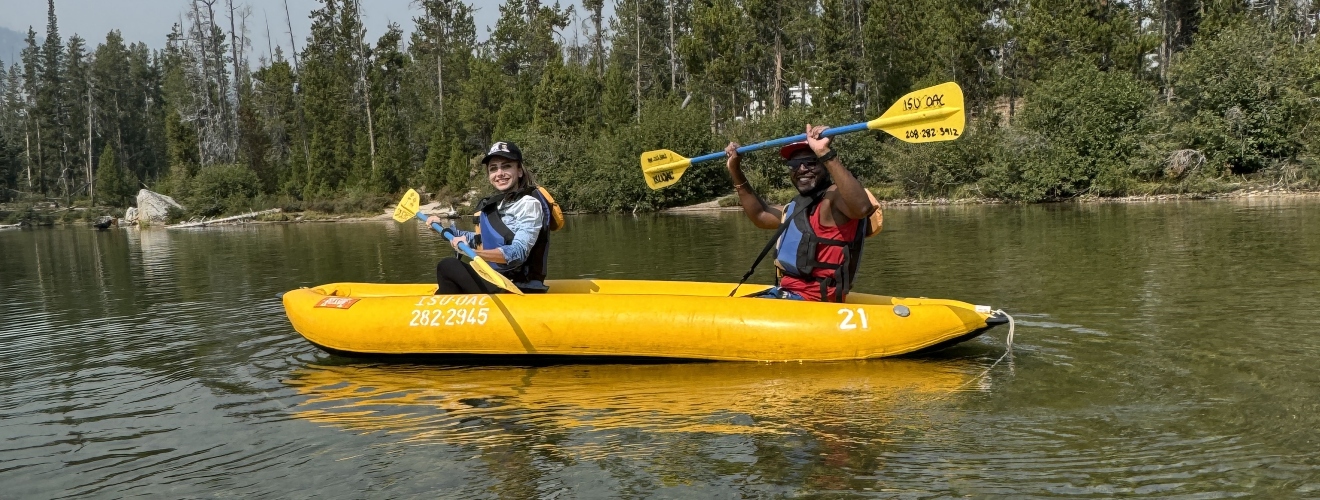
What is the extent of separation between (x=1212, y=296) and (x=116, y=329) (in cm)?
905

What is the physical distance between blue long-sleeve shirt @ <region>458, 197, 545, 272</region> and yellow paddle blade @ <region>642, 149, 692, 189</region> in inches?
73.4

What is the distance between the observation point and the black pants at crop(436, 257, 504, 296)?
6.43 metres

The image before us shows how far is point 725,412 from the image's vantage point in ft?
15.4

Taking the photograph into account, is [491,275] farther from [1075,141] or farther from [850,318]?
[1075,141]

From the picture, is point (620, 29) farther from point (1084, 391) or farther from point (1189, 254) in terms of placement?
point (1084, 391)

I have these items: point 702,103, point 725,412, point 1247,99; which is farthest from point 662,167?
point 702,103

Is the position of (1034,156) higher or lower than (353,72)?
lower

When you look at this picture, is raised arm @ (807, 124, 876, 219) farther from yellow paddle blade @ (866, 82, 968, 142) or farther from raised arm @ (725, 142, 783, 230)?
raised arm @ (725, 142, 783, 230)

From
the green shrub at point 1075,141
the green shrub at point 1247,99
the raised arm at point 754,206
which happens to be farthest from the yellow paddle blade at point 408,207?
the green shrub at point 1247,99

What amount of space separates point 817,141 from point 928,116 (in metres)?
1.34

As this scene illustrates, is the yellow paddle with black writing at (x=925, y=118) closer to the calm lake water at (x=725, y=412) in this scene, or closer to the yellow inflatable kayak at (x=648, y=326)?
the yellow inflatable kayak at (x=648, y=326)

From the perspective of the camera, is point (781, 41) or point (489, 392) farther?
point (781, 41)

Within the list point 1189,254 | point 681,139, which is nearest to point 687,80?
point 681,139

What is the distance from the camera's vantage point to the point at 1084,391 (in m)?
4.81
